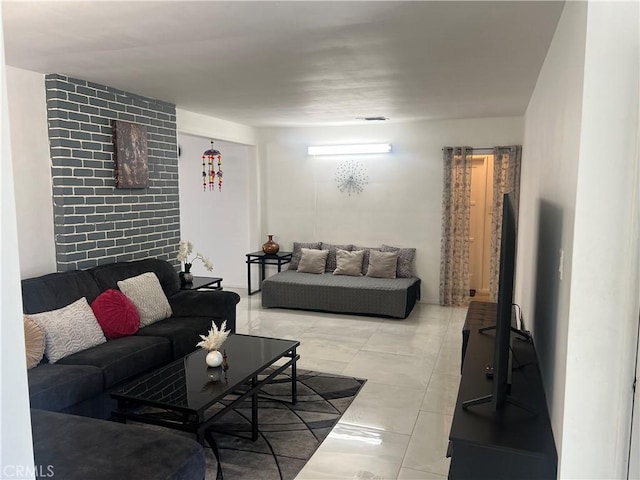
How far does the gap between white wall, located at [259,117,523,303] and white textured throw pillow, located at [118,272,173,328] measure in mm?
3140

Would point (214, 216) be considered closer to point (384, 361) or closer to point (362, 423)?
point (384, 361)

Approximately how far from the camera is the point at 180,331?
3.82m

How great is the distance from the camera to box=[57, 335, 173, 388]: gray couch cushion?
3119mm

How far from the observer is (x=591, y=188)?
1603 mm

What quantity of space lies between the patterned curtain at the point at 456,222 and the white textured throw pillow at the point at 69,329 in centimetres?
430

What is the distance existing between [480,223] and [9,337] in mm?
7212

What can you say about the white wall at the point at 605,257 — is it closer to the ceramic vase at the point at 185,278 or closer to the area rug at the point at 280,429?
the area rug at the point at 280,429

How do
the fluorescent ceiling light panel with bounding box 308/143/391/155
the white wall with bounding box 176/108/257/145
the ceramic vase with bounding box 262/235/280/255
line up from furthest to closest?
the ceramic vase with bounding box 262/235/280/255
the fluorescent ceiling light panel with bounding box 308/143/391/155
the white wall with bounding box 176/108/257/145

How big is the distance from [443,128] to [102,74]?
417 cm

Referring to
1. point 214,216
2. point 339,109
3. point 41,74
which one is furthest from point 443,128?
point 41,74

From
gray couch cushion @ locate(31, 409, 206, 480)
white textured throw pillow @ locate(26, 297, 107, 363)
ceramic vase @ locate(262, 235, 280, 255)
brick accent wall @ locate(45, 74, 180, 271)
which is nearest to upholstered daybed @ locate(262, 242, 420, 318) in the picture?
ceramic vase @ locate(262, 235, 280, 255)

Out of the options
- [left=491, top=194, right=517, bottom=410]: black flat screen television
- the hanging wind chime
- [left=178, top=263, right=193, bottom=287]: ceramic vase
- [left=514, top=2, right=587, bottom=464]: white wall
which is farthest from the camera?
the hanging wind chime

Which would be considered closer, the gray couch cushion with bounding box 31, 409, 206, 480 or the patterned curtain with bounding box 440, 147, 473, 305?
the gray couch cushion with bounding box 31, 409, 206, 480

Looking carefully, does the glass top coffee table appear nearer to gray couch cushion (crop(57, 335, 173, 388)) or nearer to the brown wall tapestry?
gray couch cushion (crop(57, 335, 173, 388))
